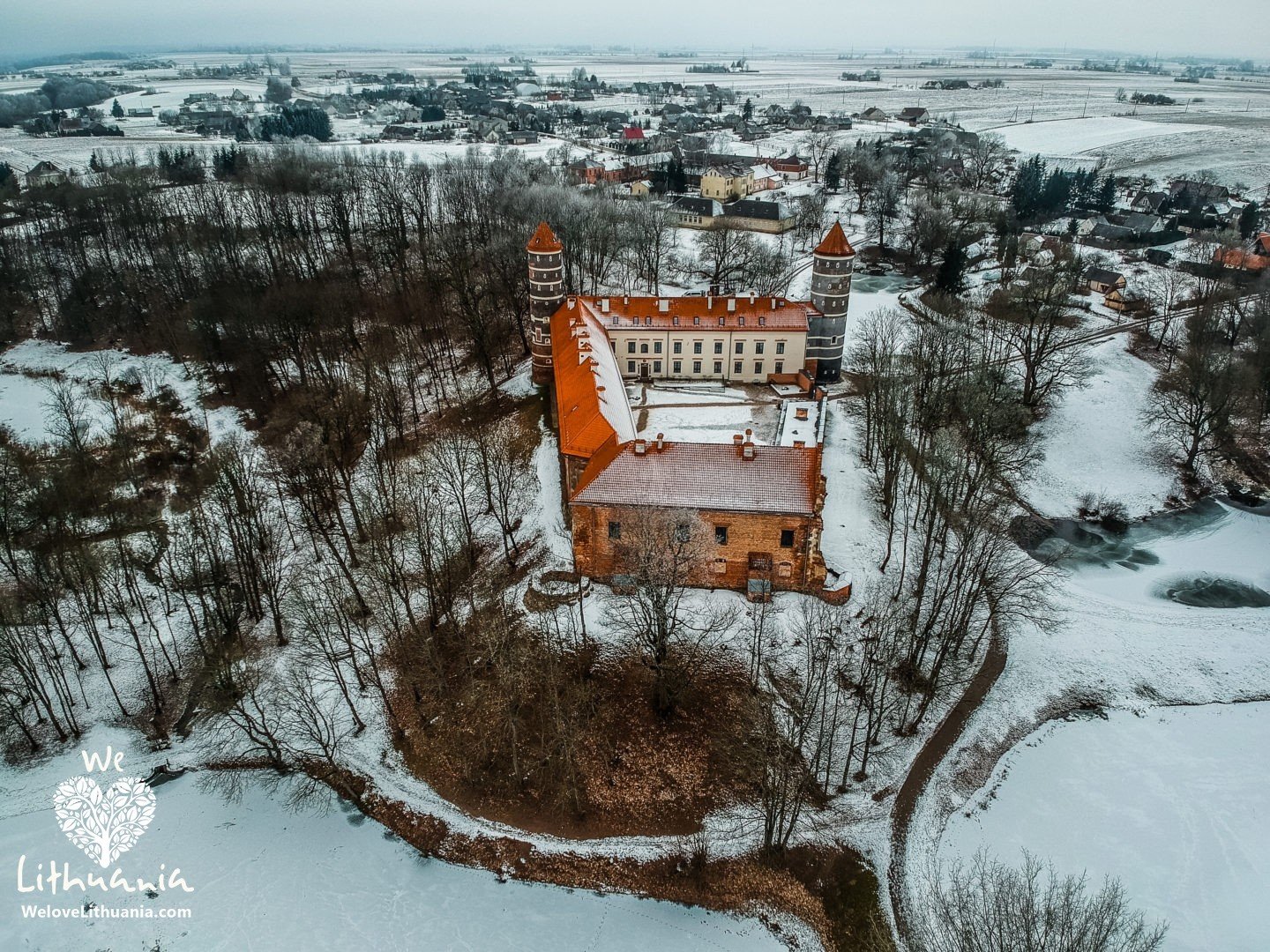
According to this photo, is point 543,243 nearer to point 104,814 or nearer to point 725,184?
point 104,814

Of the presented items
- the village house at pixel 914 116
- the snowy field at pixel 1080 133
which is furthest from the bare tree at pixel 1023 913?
the village house at pixel 914 116

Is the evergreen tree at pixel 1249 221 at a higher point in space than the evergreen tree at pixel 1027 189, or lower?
lower

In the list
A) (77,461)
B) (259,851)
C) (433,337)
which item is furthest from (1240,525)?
(77,461)

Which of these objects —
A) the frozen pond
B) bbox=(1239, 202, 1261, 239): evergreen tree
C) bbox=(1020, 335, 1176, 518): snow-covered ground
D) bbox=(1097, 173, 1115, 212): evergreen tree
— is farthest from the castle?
bbox=(1097, 173, 1115, 212): evergreen tree

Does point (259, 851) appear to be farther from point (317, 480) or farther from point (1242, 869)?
point (1242, 869)

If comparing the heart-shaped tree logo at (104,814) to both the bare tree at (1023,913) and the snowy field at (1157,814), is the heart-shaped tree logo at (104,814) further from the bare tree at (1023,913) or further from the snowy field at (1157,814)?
the snowy field at (1157,814)

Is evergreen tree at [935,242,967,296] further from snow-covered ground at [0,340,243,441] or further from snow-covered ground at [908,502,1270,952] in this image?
snow-covered ground at [0,340,243,441]
